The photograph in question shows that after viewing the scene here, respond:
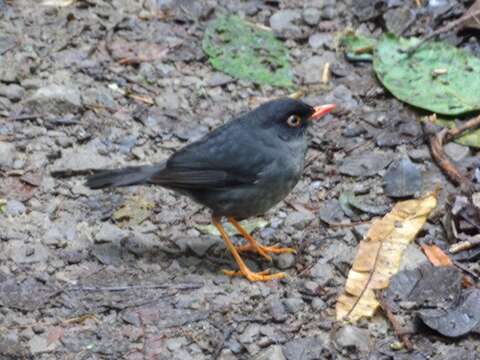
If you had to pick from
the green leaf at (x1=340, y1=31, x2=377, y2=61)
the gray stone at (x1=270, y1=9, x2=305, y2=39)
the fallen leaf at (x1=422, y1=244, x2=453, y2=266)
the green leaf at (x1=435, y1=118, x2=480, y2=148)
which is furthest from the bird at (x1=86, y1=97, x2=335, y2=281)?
the gray stone at (x1=270, y1=9, x2=305, y2=39)

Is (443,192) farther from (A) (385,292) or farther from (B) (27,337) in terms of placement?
(B) (27,337)

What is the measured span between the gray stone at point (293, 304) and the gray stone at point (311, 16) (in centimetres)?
342

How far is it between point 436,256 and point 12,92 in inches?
143

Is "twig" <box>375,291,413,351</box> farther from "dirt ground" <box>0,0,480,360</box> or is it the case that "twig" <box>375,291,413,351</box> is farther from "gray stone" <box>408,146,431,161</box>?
"gray stone" <box>408,146,431,161</box>

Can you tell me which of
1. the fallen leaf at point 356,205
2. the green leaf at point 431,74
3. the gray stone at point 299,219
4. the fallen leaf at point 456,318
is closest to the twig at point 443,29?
the green leaf at point 431,74

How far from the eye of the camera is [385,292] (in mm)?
6031

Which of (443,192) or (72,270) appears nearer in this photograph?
(72,270)

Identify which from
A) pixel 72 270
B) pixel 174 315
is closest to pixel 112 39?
pixel 72 270

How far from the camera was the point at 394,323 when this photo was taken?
18.9ft

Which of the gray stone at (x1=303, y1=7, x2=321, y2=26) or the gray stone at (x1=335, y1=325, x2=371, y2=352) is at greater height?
the gray stone at (x1=303, y1=7, x2=321, y2=26)

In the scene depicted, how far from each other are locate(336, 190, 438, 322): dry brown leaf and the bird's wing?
87 cm

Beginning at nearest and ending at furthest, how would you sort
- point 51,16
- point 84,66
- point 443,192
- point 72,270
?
point 72,270 → point 443,192 → point 84,66 → point 51,16

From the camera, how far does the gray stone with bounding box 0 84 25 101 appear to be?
783 centimetres

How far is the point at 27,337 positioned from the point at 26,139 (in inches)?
85.8
